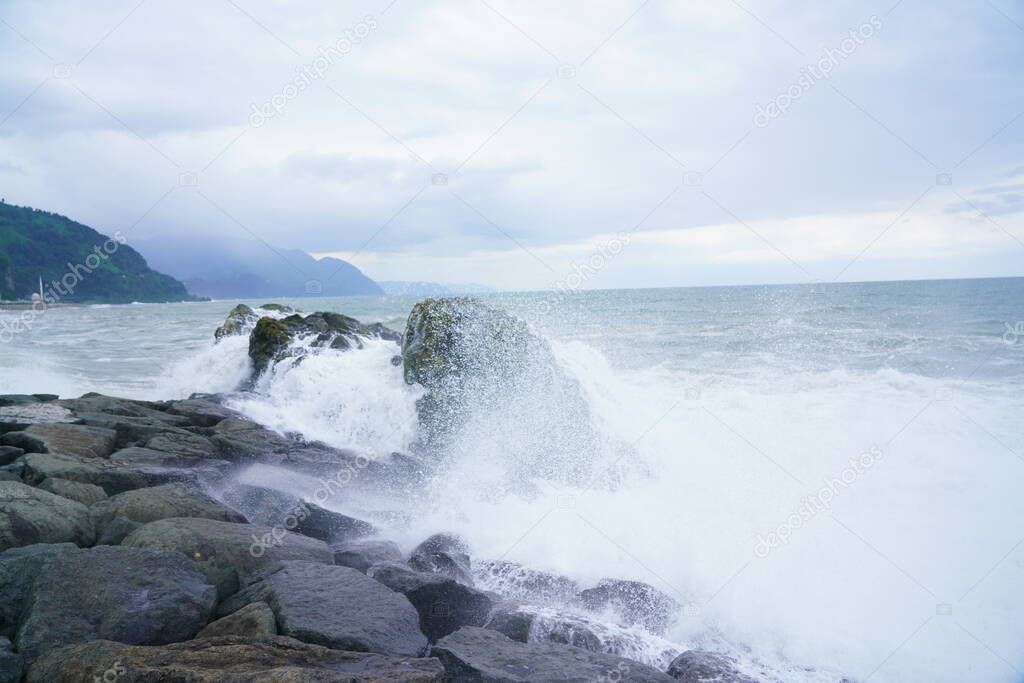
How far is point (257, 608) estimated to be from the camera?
393 centimetres

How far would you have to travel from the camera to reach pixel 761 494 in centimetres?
839

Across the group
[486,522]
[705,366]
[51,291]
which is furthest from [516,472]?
[705,366]

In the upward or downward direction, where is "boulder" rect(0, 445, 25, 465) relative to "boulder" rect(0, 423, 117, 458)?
downward

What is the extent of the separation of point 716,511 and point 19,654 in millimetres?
6892

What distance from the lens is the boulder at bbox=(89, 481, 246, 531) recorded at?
5.05 meters

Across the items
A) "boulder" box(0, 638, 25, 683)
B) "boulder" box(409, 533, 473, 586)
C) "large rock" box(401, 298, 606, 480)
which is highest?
"large rock" box(401, 298, 606, 480)

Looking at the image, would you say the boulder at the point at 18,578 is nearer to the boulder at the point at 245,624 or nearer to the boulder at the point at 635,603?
the boulder at the point at 245,624

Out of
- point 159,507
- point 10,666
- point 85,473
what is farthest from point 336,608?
point 85,473

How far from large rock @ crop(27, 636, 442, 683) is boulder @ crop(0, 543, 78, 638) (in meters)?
0.64

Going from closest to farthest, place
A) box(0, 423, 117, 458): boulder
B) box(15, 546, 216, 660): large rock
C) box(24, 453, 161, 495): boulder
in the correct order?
1. box(15, 546, 216, 660): large rock
2. box(24, 453, 161, 495): boulder
3. box(0, 423, 117, 458): boulder

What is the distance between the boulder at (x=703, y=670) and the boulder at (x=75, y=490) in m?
4.80

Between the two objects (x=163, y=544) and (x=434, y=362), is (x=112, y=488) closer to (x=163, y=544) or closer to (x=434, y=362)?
(x=163, y=544)

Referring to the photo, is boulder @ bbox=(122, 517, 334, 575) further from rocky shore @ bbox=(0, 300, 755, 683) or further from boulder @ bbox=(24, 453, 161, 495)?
boulder @ bbox=(24, 453, 161, 495)

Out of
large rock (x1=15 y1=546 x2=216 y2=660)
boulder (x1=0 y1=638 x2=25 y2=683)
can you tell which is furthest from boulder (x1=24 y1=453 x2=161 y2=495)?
boulder (x1=0 y1=638 x2=25 y2=683)
